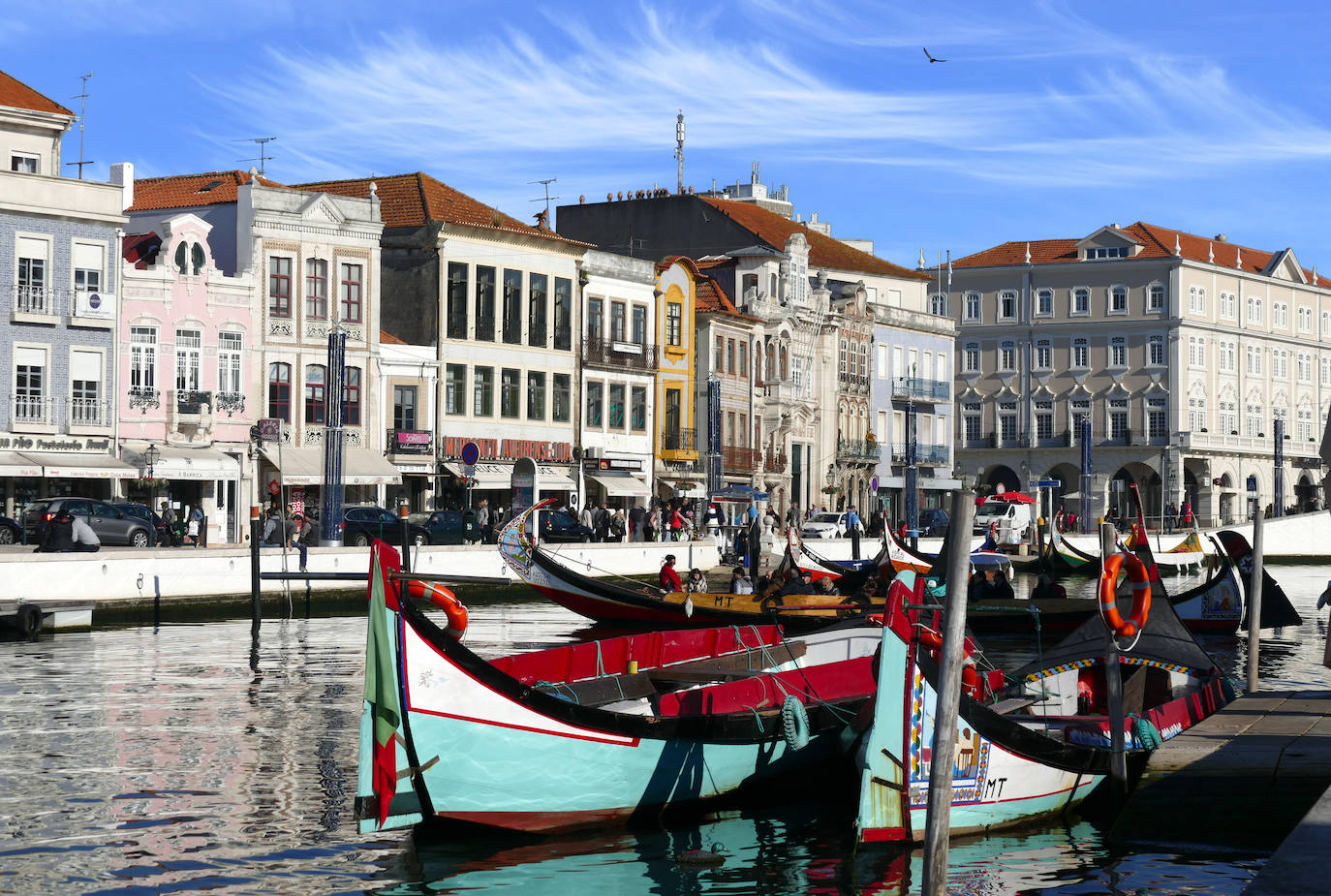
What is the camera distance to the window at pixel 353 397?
49.8 m

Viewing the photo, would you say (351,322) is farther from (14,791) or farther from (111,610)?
(14,791)

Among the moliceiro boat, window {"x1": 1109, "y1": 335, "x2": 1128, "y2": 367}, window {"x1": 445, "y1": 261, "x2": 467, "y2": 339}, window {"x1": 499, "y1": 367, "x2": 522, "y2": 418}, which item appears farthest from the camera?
window {"x1": 1109, "y1": 335, "x2": 1128, "y2": 367}

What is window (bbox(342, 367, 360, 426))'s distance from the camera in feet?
163

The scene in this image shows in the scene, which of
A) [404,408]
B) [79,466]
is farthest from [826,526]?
[79,466]

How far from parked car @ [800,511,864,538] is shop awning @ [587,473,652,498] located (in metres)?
5.52

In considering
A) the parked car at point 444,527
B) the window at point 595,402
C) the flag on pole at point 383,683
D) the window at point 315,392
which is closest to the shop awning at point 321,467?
the window at point 315,392

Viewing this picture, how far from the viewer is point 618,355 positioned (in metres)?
59.5

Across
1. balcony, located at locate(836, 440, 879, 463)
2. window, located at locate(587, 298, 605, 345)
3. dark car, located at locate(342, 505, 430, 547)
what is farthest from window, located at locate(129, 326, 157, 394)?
balcony, located at locate(836, 440, 879, 463)

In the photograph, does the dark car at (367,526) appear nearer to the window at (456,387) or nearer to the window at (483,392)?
the window at (456,387)

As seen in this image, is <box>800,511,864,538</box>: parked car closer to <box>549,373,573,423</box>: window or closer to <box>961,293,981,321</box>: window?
<box>549,373,573,423</box>: window

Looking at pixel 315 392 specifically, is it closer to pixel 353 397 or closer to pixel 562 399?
pixel 353 397

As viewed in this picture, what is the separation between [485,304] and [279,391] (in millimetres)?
8128

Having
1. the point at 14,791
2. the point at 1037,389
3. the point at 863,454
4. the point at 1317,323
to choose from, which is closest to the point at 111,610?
the point at 14,791

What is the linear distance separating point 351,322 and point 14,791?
35.0 metres
